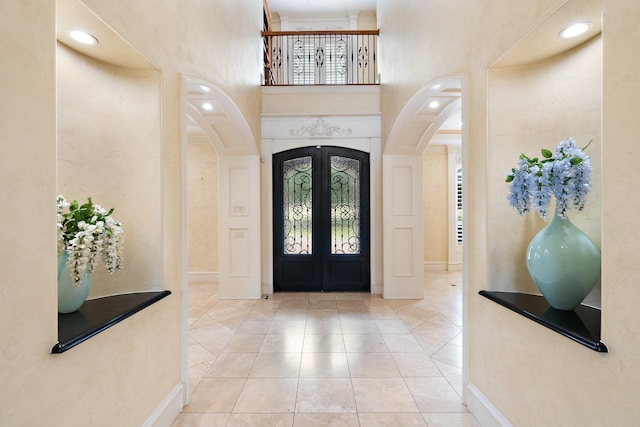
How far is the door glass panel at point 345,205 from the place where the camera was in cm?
531

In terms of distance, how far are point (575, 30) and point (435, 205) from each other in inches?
232

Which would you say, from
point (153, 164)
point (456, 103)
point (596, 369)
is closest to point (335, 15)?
point (456, 103)

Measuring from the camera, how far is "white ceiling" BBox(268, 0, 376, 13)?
668 cm

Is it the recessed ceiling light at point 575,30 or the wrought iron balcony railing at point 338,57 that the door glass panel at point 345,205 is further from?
the recessed ceiling light at point 575,30

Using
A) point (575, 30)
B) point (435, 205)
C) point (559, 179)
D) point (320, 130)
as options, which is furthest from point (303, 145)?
point (559, 179)

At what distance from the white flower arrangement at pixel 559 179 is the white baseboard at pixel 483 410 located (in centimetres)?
125

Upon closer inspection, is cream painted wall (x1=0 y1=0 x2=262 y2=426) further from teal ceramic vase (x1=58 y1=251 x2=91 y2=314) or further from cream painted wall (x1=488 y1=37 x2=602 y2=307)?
cream painted wall (x1=488 y1=37 x2=602 y2=307)

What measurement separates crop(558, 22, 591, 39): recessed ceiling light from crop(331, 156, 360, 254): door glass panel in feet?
12.4

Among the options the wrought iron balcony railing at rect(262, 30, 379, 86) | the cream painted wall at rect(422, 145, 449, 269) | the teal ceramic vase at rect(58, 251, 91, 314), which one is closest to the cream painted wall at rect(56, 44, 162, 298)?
the teal ceramic vase at rect(58, 251, 91, 314)

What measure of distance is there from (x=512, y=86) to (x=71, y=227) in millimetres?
2627

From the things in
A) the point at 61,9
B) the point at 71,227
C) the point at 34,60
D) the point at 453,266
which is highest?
the point at 61,9

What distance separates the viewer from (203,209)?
6.12 metres

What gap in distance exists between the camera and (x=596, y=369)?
1185 mm

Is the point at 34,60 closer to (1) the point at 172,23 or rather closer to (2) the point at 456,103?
(1) the point at 172,23
